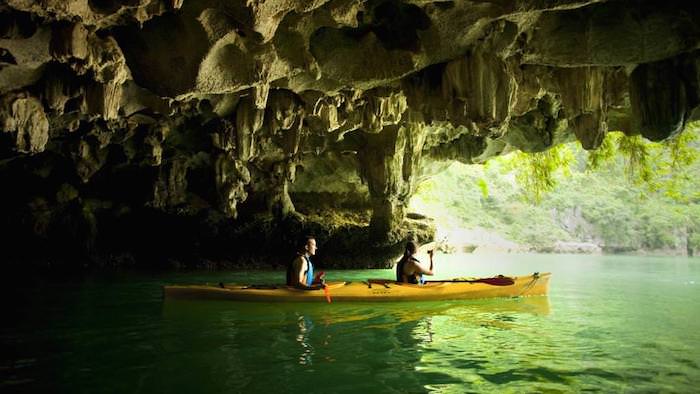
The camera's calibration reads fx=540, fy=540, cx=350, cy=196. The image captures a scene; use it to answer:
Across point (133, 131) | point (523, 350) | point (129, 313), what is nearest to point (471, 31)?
point (523, 350)

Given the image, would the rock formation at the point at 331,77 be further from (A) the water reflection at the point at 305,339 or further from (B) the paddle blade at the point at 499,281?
(A) the water reflection at the point at 305,339

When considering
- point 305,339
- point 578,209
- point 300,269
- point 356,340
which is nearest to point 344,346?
point 356,340

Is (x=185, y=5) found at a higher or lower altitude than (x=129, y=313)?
higher

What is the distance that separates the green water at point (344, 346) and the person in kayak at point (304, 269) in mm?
513

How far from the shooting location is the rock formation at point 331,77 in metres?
6.77

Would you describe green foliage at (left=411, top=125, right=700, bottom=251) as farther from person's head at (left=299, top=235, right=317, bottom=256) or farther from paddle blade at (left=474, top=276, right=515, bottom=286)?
person's head at (left=299, top=235, right=317, bottom=256)

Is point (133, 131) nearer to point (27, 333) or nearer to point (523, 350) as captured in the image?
point (27, 333)

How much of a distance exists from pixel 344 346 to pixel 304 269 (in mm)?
3831

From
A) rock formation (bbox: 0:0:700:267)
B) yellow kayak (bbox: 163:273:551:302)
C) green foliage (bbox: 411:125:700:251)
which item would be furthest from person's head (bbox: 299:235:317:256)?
green foliage (bbox: 411:125:700:251)

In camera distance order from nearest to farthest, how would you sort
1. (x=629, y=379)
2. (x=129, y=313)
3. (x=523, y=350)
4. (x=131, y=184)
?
(x=629, y=379) → (x=523, y=350) → (x=129, y=313) → (x=131, y=184)

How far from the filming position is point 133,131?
1278cm

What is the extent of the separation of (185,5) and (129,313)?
466 cm

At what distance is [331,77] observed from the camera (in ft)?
29.6

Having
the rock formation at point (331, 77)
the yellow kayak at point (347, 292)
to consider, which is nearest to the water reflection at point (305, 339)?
the yellow kayak at point (347, 292)
